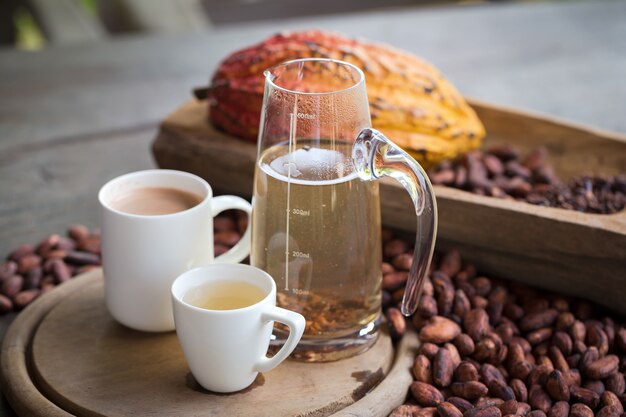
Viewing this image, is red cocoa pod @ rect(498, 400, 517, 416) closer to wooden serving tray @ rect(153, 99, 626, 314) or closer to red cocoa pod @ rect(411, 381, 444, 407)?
red cocoa pod @ rect(411, 381, 444, 407)

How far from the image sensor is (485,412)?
0.82 metres

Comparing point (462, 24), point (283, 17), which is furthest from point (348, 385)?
point (283, 17)

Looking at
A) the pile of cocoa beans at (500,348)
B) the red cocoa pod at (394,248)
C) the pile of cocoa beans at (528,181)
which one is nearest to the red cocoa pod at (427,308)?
the pile of cocoa beans at (500,348)

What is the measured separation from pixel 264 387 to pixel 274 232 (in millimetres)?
154

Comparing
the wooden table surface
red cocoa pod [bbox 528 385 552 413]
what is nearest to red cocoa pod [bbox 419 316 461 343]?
red cocoa pod [bbox 528 385 552 413]

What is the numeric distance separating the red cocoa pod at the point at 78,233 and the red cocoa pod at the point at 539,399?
2.13 ft

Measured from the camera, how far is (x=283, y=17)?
112 inches

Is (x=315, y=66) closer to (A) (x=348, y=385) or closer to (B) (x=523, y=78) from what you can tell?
(A) (x=348, y=385)

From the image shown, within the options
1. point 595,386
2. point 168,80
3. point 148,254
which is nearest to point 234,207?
point 148,254

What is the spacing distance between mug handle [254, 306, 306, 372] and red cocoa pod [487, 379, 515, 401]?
21 centimetres

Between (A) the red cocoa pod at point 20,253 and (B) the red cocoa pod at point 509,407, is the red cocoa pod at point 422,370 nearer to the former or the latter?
(B) the red cocoa pod at point 509,407

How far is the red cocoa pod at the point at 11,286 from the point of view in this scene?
1063 mm

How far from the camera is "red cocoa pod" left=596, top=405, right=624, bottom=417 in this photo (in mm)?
843

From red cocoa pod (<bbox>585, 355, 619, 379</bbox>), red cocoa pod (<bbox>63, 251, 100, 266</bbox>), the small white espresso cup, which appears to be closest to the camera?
the small white espresso cup
